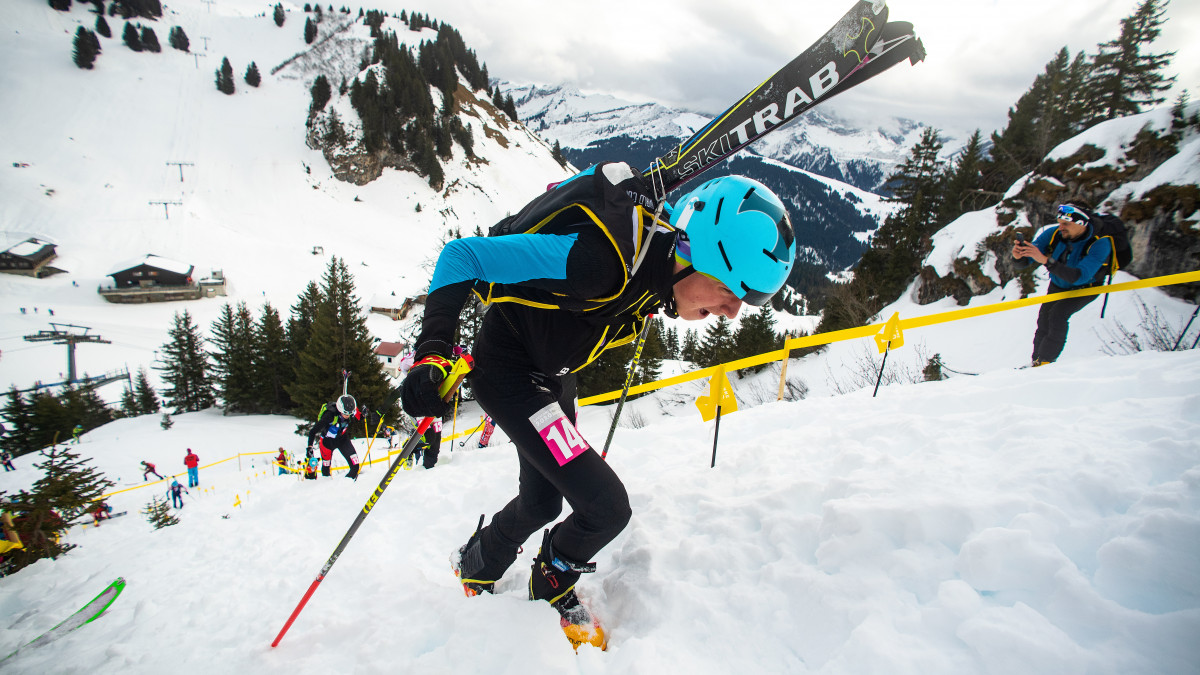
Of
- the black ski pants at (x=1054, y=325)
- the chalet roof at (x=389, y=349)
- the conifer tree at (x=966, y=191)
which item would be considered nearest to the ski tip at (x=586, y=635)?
the black ski pants at (x=1054, y=325)

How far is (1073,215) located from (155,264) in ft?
218

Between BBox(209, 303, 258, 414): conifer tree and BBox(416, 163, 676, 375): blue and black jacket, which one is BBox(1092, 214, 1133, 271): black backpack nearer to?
BBox(416, 163, 676, 375): blue and black jacket

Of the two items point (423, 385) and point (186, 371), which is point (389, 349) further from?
point (423, 385)

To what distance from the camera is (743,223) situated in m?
2.25

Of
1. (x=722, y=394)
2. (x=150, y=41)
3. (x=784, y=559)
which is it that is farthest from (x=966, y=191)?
(x=150, y=41)

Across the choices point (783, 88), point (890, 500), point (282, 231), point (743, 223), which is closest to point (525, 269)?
point (743, 223)

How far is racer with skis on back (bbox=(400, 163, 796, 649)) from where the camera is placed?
2.09m

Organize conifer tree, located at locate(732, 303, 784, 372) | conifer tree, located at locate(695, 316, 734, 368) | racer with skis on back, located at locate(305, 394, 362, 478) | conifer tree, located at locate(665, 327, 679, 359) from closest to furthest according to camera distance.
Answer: racer with skis on back, located at locate(305, 394, 362, 478) → conifer tree, located at locate(732, 303, 784, 372) → conifer tree, located at locate(695, 316, 734, 368) → conifer tree, located at locate(665, 327, 679, 359)

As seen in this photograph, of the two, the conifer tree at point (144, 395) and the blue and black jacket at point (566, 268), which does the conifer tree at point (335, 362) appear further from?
the blue and black jacket at point (566, 268)

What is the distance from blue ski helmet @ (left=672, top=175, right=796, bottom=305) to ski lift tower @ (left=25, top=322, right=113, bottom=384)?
4844 centimetres

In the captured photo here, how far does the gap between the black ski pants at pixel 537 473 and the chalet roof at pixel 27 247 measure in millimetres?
71722

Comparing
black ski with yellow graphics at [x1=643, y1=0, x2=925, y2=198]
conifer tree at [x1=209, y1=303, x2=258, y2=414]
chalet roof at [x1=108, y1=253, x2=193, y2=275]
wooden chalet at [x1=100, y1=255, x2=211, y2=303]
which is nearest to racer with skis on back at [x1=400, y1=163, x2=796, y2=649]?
black ski with yellow graphics at [x1=643, y1=0, x2=925, y2=198]

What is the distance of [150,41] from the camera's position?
84.7 meters

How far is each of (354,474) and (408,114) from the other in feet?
284
